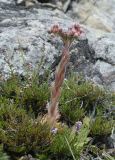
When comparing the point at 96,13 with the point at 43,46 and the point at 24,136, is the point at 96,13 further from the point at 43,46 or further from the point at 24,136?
the point at 24,136

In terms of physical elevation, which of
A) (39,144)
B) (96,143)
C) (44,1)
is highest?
(44,1)

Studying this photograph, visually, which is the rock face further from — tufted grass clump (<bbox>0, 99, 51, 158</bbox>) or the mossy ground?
tufted grass clump (<bbox>0, 99, 51, 158</bbox>)

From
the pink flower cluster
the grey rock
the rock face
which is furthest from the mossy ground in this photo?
the grey rock

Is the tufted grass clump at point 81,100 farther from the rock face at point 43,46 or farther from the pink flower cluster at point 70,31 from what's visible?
the pink flower cluster at point 70,31

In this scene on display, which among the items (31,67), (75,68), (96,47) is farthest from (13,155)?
(96,47)

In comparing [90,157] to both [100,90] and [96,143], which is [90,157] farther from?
[100,90]

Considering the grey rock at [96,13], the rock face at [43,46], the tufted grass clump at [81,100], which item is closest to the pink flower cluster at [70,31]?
the tufted grass clump at [81,100]

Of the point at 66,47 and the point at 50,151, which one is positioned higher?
the point at 66,47
